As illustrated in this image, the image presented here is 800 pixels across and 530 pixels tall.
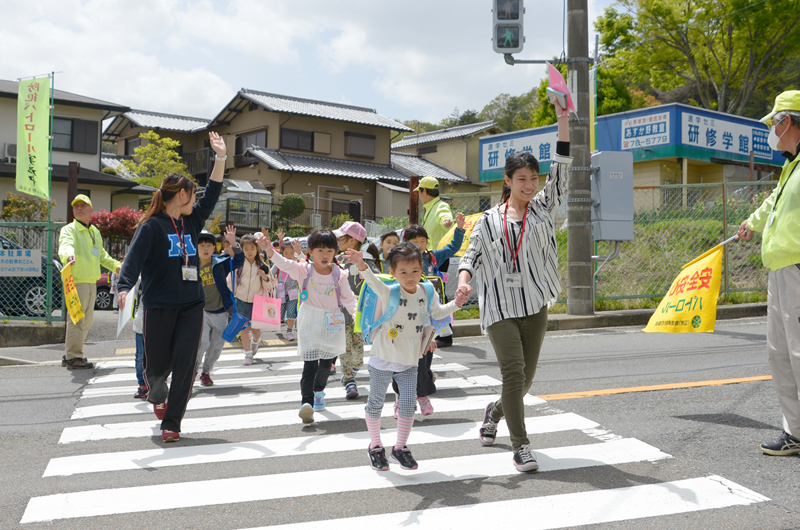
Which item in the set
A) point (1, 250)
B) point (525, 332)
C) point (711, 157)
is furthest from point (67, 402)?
point (711, 157)

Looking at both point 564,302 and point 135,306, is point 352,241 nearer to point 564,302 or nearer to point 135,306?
point 135,306

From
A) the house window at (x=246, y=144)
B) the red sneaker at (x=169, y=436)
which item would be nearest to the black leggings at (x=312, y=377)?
the red sneaker at (x=169, y=436)

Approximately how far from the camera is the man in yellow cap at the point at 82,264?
7652 mm

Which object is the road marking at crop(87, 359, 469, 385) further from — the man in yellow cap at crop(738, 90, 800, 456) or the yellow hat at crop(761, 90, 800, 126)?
the yellow hat at crop(761, 90, 800, 126)

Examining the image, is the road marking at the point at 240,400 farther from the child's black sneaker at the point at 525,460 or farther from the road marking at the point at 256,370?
the child's black sneaker at the point at 525,460

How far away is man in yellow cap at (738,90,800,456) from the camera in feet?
13.0

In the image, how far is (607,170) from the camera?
10.2 m

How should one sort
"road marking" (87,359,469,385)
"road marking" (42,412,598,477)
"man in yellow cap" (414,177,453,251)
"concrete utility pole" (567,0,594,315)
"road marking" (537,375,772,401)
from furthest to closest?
1. "concrete utility pole" (567,0,594,315)
2. "road marking" (87,359,469,385)
3. "man in yellow cap" (414,177,453,251)
4. "road marking" (537,375,772,401)
5. "road marking" (42,412,598,477)

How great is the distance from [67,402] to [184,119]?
35166 millimetres

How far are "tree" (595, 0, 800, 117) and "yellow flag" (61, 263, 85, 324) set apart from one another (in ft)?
70.1

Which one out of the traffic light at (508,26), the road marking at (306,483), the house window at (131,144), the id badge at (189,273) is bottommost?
the road marking at (306,483)

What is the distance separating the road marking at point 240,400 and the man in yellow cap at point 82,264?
2148 millimetres

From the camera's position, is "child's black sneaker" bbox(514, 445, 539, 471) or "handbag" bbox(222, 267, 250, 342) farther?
"handbag" bbox(222, 267, 250, 342)

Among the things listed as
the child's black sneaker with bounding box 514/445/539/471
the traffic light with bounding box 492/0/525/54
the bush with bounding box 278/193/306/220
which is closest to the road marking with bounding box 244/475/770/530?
the child's black sneaker with bounding box 514/445/539/471
